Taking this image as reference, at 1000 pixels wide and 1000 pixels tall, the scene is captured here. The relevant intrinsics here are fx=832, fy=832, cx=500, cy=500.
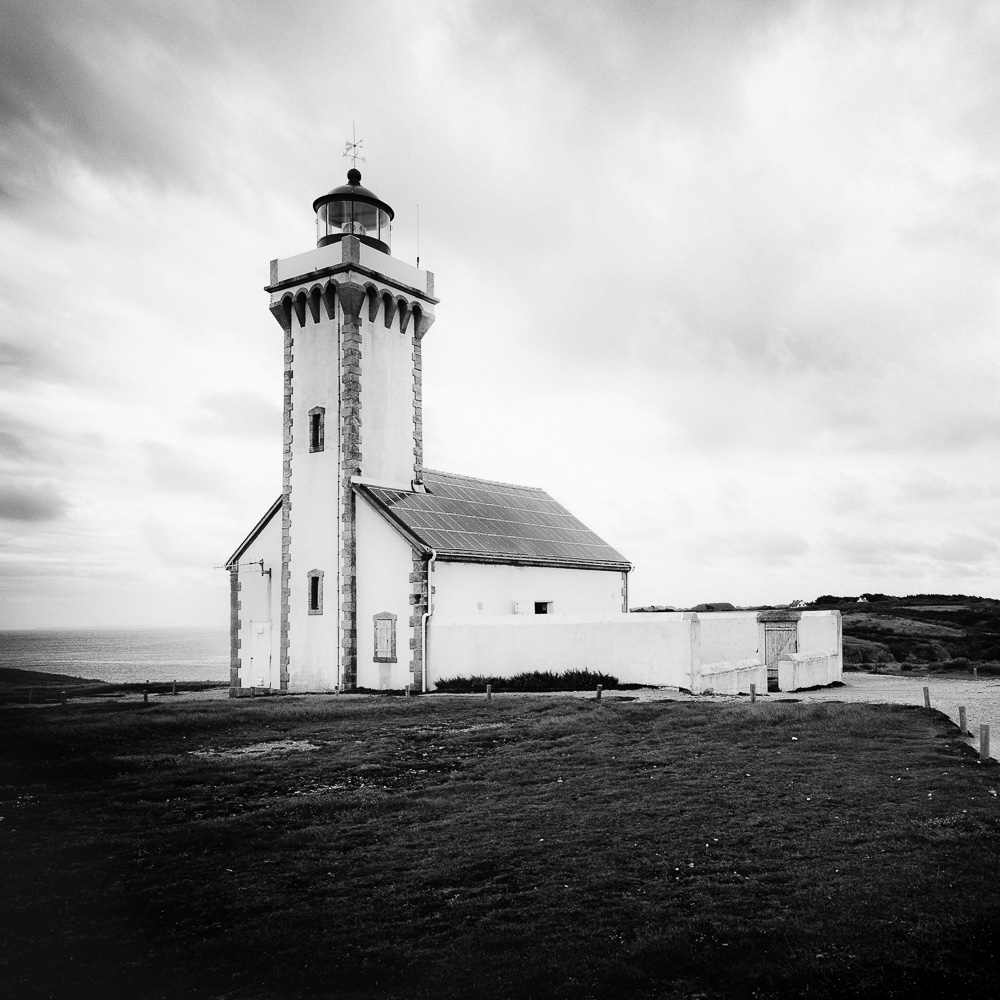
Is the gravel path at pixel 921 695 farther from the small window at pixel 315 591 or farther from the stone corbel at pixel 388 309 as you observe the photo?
the stone corbel at pixel 388 309

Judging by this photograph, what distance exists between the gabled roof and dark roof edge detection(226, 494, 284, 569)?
3.93 metres

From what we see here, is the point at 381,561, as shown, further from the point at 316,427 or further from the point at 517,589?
the point at 517,589

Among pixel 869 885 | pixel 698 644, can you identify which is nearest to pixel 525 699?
pixel 698 644

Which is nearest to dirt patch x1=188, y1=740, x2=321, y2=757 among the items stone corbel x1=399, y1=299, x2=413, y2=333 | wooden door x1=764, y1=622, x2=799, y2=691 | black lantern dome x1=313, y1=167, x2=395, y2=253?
wooden door x1=764, y1=622, x2=799, y2=691

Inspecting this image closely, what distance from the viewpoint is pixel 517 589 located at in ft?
94.2

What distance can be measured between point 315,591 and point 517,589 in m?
6.81

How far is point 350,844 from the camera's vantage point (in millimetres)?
8930

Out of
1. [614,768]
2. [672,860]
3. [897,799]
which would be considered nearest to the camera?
[672,860]

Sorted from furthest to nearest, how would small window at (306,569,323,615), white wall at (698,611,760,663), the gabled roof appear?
small window at (306,569,323,615), the gabled roof, white wall at (698,611,760,663)

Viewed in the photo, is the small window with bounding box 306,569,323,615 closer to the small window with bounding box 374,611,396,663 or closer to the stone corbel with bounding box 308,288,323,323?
the small window with bounding box 374,611,396,663

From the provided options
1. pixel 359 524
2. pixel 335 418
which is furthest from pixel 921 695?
pixel 335 418

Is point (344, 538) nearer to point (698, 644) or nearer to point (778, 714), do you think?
point (698, 644)

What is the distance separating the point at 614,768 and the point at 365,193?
22943 mm

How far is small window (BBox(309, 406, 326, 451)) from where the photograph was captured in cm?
2733
